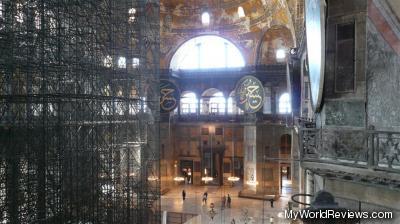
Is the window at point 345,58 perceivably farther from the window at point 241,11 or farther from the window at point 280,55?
the window at point 241,11

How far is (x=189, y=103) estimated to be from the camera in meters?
29.3

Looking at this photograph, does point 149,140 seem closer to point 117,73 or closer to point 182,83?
point 117,73

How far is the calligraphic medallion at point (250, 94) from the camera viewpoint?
1678 cm

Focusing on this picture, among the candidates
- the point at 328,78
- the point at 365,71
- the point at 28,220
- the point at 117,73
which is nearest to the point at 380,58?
the point at 365,71

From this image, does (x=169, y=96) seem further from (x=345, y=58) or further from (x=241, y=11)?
(x=345, y=58)

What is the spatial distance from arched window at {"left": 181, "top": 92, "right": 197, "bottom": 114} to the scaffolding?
14.4m

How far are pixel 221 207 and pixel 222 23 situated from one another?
12.3 meters

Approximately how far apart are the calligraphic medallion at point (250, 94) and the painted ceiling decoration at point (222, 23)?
25.2ft

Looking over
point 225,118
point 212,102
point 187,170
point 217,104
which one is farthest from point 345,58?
point 187,170

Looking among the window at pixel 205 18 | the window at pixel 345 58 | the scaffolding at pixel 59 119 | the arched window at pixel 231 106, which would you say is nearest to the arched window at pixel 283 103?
the arched window at pixel 231 106

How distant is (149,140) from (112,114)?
15.6ft

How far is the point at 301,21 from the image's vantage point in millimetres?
15477

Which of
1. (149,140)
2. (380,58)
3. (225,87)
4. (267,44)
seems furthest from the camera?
(225,87)

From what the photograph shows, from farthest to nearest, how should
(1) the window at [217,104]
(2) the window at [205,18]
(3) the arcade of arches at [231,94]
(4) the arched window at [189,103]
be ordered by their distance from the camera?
1. (4) the arched window at [189,103]
2. (1) the window at [217,104]
3. (2) the window at [205,18]
4. (3) the arcade of arches at [231,94]
